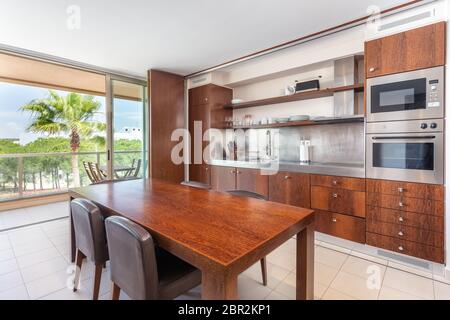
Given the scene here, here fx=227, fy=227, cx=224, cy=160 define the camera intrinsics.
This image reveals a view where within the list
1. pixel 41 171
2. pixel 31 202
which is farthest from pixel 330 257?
pixel 41 171

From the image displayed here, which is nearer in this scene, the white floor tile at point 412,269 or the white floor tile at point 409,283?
the white floor tile at point 409,283

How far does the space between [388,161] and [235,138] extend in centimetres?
238

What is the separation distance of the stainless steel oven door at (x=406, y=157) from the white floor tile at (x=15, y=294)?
3222mm

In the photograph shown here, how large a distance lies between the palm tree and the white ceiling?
2.14m

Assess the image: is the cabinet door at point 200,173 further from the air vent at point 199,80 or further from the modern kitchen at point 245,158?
the air vent at point 199,80

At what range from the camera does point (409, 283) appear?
191 cm

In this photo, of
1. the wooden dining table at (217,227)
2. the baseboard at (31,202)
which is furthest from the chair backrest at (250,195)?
the baseboard at (31,202)

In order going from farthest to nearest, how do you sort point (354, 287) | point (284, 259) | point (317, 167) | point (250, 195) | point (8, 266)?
point (317, 167) < point (284, 259) < point (8, 266) < point (250, 195) < point (354, 287)

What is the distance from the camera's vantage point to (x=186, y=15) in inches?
88.0

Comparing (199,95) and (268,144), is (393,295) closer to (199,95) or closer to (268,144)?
(268,144)

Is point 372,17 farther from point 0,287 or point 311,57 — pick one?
point 0,287

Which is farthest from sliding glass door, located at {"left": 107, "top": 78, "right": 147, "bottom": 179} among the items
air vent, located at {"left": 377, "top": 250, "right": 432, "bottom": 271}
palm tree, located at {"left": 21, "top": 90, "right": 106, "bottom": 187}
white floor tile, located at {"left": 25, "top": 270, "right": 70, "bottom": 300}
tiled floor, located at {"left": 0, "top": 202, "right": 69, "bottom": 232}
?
air vent, located at {"left": 377, "top": 250, "right": 432, "bottom": 271}

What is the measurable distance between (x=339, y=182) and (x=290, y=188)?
59 cm

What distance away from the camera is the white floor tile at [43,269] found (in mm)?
2016
